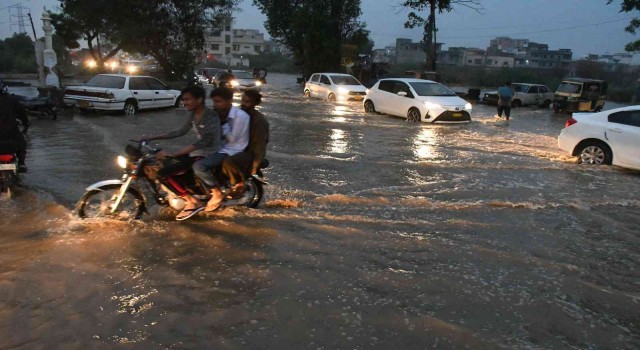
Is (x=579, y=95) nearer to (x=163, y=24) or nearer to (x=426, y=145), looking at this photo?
(x=426, y=145)

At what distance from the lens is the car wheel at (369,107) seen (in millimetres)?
19034

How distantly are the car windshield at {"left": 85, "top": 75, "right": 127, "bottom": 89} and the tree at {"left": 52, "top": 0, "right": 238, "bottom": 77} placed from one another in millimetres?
8969

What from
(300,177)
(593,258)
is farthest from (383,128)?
(593,258)

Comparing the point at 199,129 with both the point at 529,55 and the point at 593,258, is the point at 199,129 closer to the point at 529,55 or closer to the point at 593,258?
the point at 593,258

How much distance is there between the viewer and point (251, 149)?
575 cm

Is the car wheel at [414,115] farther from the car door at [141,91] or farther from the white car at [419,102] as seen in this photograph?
the car door at [141,91]

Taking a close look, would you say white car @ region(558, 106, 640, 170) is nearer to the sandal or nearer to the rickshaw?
the sandal

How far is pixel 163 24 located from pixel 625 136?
74.0ft

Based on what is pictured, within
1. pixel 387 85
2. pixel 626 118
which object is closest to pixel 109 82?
pixel 387 85

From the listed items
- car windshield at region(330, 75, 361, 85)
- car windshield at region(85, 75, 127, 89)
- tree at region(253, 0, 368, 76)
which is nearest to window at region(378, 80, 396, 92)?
car windshield at region(330, 75, 361, 85)

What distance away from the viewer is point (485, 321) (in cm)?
375

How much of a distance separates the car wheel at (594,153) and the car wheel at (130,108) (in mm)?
13373

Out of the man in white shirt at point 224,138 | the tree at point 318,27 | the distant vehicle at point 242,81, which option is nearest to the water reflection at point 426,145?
the man in white shirt at point 224,138

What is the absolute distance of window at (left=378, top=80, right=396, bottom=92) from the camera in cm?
1808
